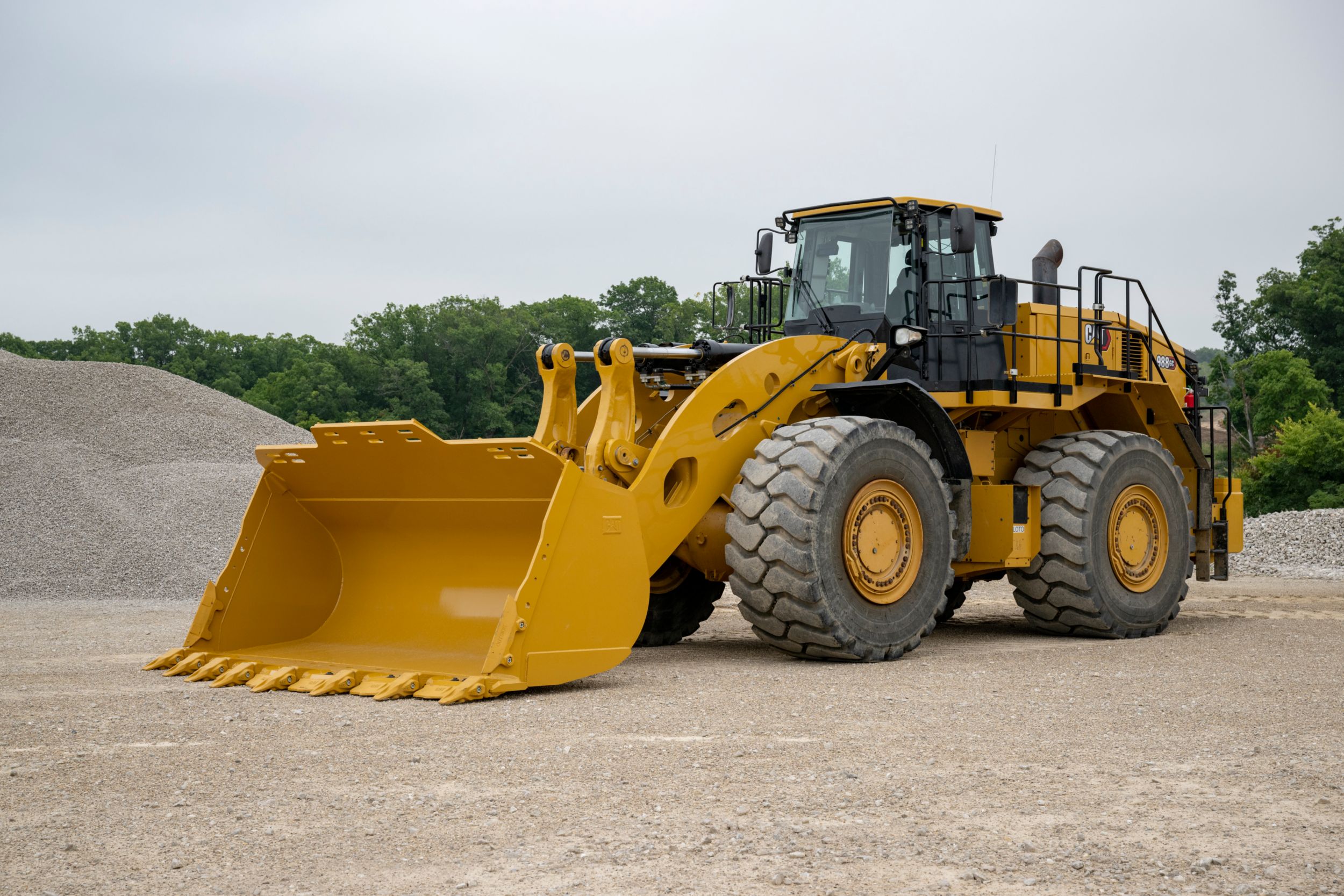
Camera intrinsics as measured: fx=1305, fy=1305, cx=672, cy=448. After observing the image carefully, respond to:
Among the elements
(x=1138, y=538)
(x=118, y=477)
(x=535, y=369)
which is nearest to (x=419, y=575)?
(x=1138, y=538)

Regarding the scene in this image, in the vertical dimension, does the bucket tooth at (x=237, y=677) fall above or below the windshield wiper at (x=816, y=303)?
below

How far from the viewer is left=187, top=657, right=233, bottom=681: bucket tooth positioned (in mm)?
7414

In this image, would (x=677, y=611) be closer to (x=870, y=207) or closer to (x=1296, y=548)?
(x=870, y=207)

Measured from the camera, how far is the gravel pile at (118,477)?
1644cm

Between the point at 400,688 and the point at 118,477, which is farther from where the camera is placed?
the point at 118,477

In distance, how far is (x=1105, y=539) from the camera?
1002 centimetres

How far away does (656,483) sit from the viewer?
7645 millimetres

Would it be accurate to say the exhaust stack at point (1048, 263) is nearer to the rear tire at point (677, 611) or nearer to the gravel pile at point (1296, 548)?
the rear tire at point (677, 611)

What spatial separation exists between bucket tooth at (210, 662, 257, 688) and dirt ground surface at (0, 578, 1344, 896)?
13 centimetres

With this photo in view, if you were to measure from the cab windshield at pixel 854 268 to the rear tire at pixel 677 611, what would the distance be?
2.20 metres

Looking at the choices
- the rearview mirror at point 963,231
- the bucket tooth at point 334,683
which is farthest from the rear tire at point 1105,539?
the bucket tooth at point 334,683

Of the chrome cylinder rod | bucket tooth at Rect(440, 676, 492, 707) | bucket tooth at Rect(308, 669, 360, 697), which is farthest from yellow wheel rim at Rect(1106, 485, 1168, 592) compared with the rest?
bucket tooth at Rect(308, 669, 360, 697)

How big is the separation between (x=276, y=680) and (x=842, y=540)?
11.0ft

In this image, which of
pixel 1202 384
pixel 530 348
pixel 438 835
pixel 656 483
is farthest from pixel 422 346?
pixel 438 835
